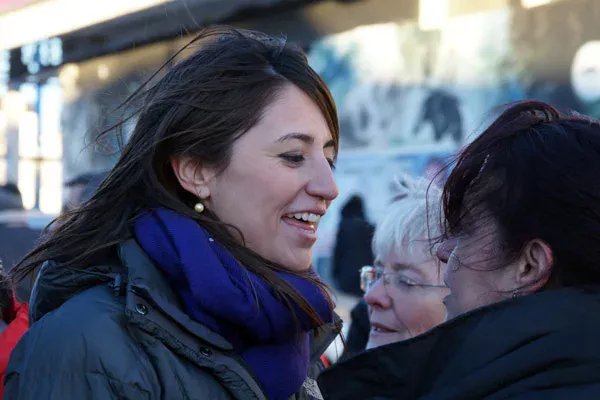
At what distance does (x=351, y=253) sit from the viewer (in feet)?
17.3

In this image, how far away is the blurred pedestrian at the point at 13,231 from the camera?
3.59 meters

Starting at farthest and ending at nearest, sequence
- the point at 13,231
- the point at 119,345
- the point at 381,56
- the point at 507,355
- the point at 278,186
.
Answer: the point at 381,56 < the point at 13,231 < the point at 278,186 < the point at 119,345 < the point at 507,355

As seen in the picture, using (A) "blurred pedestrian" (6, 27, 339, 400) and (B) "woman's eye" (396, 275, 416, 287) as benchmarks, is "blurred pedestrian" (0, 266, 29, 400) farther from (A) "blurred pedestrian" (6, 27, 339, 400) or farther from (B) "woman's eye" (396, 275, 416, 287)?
(B) "woman's eye" (396, 275, 416, 287)

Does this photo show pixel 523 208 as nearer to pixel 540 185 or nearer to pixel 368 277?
pixel 540 185

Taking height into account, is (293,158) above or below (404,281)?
above

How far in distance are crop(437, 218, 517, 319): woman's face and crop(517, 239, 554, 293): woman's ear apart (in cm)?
2

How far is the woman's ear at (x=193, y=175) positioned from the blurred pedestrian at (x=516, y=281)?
2.04 feet

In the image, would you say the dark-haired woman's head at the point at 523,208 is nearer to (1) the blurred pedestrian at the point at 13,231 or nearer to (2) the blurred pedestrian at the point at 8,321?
(2) the blurred pedestrian at the point at 8,321

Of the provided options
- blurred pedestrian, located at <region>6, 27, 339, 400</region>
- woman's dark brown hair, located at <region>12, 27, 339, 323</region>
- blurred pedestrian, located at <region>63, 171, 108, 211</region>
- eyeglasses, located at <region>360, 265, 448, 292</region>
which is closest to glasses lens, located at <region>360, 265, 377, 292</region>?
eyeglasses, located at <region>360, 265, 448, 292</region>

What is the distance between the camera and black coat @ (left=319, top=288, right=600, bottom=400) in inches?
46.6

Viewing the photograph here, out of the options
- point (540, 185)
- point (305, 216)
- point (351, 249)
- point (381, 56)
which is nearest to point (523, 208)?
point (540, 185)

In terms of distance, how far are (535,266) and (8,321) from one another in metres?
1.65

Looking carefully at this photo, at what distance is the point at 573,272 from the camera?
1292 mm

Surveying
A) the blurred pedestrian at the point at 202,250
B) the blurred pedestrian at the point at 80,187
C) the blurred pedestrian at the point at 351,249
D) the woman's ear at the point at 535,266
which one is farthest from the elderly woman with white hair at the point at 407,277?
the blurred pedestrian at the point at 351,249
